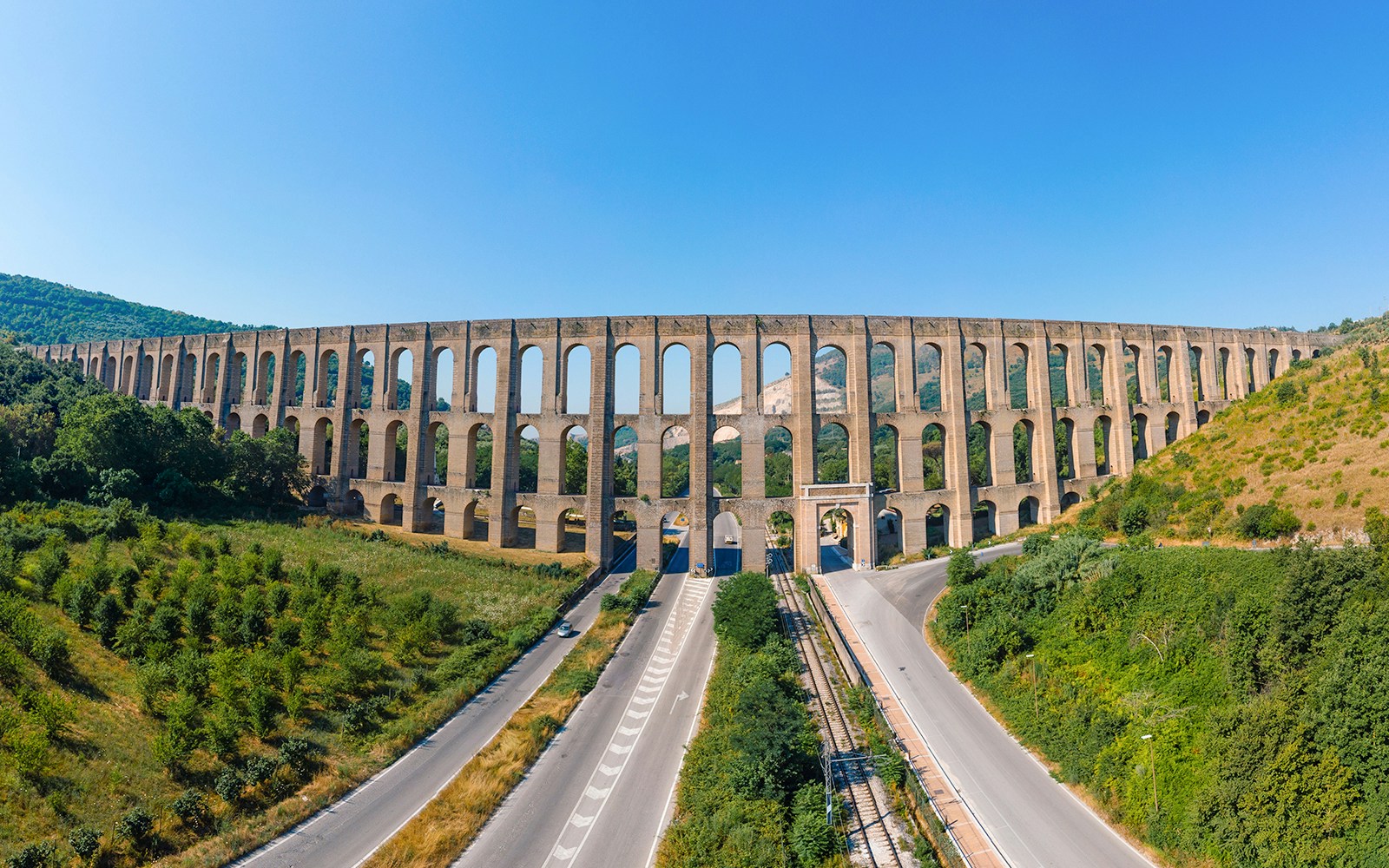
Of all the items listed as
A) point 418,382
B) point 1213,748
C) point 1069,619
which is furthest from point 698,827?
point 418,382

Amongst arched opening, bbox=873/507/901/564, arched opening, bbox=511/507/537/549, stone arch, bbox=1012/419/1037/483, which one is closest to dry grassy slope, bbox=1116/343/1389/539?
stone arch, bbox=1012/419/1037/483

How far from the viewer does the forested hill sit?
137750mm

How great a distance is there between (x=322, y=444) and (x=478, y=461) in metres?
16.4

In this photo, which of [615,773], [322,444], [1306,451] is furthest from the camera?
[322,444]

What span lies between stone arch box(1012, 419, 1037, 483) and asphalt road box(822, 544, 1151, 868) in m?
21.7

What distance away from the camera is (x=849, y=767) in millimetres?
20391

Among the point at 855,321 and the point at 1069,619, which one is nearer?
the point at 1069,619

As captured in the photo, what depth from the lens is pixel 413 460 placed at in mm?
48781

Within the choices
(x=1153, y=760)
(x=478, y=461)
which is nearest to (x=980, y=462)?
(x=1153, y=760)

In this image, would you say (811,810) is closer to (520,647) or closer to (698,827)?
(698,827)

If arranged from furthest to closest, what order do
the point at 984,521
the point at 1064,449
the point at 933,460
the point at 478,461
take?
the point at 478,461
the point at 933,460
the point at 1064,449
the point at 984,521

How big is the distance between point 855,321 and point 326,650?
37304 mm

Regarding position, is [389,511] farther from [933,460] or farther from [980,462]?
[980,462]

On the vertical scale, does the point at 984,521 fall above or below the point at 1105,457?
below
